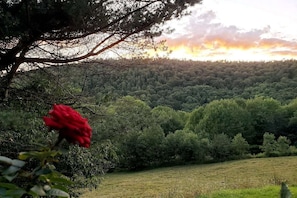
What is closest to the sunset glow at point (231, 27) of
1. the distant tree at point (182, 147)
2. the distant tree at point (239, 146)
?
the distant tree at point (239, 146)

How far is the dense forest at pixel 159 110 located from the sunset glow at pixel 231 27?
3.14 ft

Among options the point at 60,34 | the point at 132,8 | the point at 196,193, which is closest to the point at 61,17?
the point at 60,34

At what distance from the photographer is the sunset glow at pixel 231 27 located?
7.66 meters

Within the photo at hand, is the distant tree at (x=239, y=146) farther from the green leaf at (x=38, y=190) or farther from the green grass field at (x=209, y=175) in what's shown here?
the green leaf at (x=38, y=190)

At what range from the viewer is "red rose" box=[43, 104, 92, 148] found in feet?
2.85

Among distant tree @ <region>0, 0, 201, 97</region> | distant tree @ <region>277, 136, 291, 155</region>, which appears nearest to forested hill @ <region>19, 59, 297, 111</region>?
distant tree @ <region>277, 136, 291, 155</region>

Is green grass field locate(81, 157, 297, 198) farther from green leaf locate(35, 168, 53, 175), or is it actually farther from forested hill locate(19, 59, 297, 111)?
green leaf locate(35, 168, 53, 175)

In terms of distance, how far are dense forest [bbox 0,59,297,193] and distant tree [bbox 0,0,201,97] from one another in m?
0.36

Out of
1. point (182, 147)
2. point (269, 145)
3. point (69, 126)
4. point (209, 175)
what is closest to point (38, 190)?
point (69, 126)

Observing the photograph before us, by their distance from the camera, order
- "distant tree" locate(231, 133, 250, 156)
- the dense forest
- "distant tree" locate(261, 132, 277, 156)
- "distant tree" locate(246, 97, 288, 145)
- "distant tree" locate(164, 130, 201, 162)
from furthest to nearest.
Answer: "distant tree" locate(246, 97, 288, 145), "distant tree" locate(164, 130, 201, 162), "distant tree" locate(231, 133, 250, 156), "distant tree" locate(261, 132, 277, 156), the dense forest

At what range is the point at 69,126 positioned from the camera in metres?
0.87

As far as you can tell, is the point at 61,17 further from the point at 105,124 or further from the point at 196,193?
the point at 196,193

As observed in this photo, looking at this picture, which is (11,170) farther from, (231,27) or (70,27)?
(231,27)

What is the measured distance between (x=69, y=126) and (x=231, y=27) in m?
18.5
